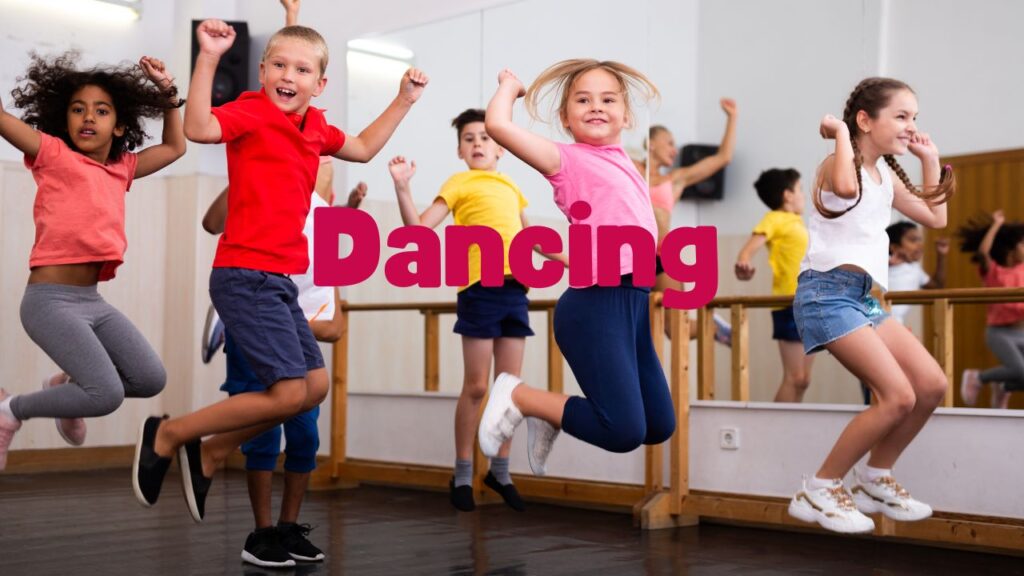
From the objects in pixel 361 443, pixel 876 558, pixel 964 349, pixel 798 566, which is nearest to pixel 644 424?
pixel 798 566

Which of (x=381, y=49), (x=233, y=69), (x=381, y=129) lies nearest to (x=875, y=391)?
(x=381, y=129)

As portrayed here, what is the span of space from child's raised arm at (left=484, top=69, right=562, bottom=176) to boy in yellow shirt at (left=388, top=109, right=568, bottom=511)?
1549 millimetres

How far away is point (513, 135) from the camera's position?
9.32 ft

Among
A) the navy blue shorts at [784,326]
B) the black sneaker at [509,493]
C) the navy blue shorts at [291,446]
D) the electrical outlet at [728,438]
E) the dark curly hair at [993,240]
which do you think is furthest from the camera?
the dark curly hair at [993,240]

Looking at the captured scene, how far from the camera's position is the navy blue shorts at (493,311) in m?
4.55

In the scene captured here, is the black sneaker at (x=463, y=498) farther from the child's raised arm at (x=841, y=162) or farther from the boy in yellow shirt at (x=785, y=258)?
the child's raised arm at (x=841, y=162)

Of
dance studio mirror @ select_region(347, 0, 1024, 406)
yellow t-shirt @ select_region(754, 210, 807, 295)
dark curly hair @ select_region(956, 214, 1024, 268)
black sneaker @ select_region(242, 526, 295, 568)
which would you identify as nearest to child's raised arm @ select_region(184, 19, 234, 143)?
black sneaker @ select_region(242, 526, 295, 568)

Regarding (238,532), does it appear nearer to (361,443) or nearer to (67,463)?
(361,443)

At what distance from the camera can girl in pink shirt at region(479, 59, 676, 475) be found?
2.94m

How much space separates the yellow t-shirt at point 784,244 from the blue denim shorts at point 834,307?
7.90 ft

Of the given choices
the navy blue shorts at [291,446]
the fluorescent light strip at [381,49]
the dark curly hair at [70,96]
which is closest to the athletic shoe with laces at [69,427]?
the navy blue shorts at [291,446]

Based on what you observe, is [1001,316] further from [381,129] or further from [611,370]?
[381,129]

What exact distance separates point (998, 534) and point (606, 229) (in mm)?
2074

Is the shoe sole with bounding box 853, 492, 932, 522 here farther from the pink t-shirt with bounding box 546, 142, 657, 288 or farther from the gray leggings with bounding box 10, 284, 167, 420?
the gray leggings with bounding box 10, 284, 167, 420
